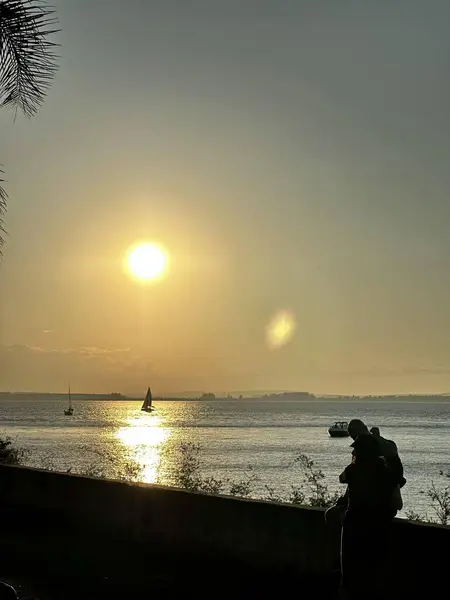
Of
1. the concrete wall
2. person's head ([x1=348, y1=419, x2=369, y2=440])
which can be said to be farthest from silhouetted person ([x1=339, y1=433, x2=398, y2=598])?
the concrete wall

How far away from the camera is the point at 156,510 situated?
412 inches

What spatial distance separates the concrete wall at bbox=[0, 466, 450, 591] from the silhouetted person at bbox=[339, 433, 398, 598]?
0.75 m

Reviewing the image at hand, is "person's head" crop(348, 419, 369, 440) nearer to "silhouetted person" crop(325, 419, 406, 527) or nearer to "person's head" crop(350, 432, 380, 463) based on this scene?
"silhouetted person" crop(325, 419, 406, 527)

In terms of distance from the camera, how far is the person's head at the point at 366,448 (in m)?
6.98

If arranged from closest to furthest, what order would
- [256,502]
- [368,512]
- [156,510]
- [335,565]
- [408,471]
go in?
[368,512], [335,565], [256,502], [156,510], [408,471]

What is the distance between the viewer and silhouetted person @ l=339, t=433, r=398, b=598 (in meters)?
6.95

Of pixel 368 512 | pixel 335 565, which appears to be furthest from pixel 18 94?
pixel 335 565

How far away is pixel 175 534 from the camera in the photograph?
1014 cm

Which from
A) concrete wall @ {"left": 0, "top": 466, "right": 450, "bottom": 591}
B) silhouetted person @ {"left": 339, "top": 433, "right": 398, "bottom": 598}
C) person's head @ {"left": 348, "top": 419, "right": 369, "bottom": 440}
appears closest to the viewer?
silhouetted person @ {"left": 339, "top": 433, "right": 398, "bottom": 598}

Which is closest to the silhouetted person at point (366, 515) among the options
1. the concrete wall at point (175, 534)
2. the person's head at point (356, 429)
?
the person's head at point (356, 429)

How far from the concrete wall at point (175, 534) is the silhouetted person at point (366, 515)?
75 cm

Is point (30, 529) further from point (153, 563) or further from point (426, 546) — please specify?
point (426, 546)

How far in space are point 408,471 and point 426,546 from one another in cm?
5221

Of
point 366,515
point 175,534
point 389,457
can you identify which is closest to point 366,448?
point 389,457
